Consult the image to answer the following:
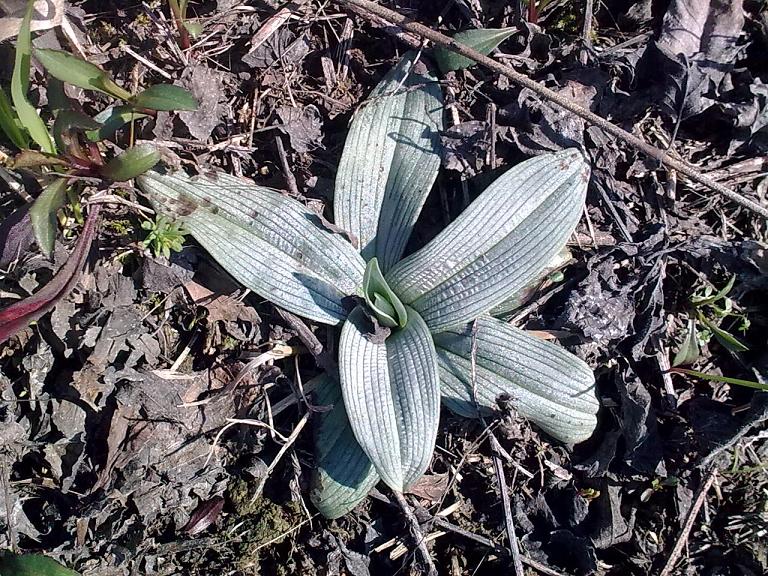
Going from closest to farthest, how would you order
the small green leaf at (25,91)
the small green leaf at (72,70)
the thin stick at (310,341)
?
the small green leaf at (25,91) → the small green leaf at (72,70) → the thin stick at (310,341)

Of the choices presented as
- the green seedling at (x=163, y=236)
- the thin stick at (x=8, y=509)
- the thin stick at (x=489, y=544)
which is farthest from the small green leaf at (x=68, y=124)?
the thin stick at (x=489, y=544)

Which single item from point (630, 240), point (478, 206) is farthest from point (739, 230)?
point (478, 206)

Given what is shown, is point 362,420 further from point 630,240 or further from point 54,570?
point 630,240

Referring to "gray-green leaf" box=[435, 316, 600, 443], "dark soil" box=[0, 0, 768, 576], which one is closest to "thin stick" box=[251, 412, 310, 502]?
"dark soil" box=[0, 0, 768, 576]

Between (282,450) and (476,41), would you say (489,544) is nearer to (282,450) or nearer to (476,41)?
(282,450)

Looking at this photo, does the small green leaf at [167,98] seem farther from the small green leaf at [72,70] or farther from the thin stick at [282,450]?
the thin stick at [282,450]

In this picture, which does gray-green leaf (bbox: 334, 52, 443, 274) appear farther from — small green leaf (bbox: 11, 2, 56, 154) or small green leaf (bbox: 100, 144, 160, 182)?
small green leaf (bbox: 11, 2, 56, 154)

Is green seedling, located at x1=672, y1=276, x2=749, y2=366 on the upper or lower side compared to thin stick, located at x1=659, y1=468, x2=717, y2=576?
upper

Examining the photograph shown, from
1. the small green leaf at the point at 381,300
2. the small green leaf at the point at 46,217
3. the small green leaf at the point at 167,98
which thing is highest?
the small green leaf at the point at 167,98
